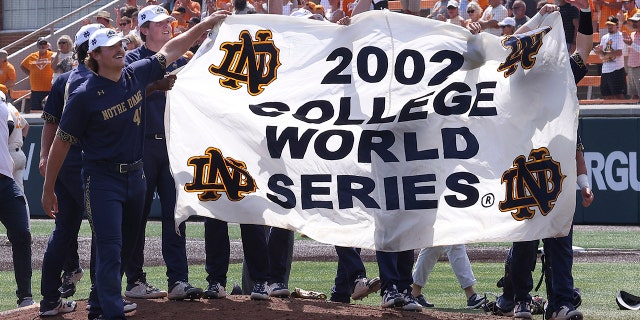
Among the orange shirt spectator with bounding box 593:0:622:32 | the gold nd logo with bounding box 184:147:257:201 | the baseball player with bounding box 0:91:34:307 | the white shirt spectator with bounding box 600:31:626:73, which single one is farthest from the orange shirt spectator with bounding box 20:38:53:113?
the gold nd logo with bounding box 184:147:257:201

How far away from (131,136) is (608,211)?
12869 mm

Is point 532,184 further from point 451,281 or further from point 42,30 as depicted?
point 42,30

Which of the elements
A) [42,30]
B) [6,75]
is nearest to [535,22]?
[6,75]

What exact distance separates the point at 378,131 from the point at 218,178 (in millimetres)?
1324

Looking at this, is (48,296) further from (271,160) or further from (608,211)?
(608,211)

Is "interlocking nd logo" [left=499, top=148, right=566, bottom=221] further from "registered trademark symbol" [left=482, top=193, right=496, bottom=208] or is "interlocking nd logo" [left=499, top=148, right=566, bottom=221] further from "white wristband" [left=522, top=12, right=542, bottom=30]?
"white wristband" [left=522, top=12, right=542, bottom=30]

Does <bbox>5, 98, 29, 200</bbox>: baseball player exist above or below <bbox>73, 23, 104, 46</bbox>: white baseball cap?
below

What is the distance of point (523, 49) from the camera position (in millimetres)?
8492

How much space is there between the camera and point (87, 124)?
8.09m

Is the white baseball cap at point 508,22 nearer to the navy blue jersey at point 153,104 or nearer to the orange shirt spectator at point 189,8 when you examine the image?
the orange shirt spectator at point 189,8

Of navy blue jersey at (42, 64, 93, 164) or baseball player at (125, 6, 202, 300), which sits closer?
navy blue jersey at (42, 64, 93, 164)

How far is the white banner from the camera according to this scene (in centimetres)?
841

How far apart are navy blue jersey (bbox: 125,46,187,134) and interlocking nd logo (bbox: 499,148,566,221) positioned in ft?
9.52

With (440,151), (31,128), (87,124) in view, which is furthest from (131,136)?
(31,128)
